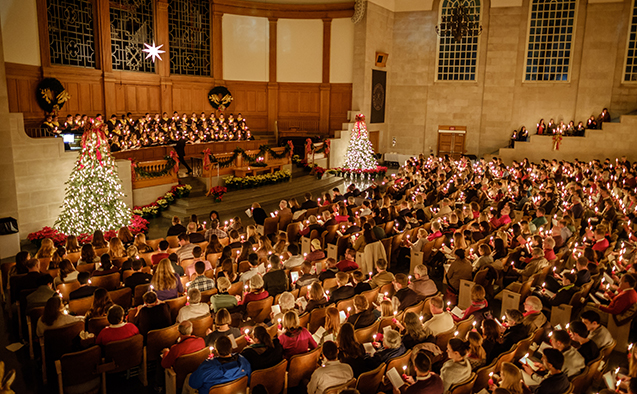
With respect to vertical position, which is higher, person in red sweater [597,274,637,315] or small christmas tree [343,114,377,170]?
small christmas tree [343,114,377,170]

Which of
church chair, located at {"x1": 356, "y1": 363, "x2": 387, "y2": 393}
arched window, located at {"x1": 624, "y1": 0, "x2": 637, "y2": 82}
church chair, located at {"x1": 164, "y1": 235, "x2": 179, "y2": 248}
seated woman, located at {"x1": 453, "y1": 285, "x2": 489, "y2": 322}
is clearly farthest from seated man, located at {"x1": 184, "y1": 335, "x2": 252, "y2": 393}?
arched window, located at {"x1": 624, "y1": 0, "x2": 637, "y2": 82}

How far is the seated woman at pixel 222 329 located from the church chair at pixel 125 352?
0.74m

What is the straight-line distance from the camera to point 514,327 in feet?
16.5

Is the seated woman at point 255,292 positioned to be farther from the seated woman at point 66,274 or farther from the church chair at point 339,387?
the seated woman at point 66,274

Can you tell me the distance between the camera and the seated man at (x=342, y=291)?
6.06 metres

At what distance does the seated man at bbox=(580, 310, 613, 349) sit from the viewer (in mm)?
4941

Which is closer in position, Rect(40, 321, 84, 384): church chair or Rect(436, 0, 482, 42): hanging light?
Rect(40, 321, 84, 384): church chair

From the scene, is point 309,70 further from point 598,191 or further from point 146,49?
point 598,191

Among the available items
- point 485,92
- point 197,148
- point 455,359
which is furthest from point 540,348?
point 485,92

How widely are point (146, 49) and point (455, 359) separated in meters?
16.6

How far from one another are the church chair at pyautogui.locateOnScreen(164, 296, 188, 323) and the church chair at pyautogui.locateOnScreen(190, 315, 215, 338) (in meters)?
0.65

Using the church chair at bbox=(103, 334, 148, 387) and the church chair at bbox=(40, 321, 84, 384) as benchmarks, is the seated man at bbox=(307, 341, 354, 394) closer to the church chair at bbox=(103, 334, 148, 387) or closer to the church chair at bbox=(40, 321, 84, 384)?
the church chair at bbox=(103, 334, 148, 387)

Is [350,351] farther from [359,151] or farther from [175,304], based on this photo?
[359,151]

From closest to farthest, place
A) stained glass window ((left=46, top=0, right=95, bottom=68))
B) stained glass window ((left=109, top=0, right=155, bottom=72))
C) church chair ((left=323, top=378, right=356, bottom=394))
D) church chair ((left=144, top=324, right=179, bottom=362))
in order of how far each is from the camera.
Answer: church chair ((left=323, top=378, right=356, bottom=394))
church chair ((left=144, top=324, right=179, bottom=362))
stained glass window ((left=46, top=0, right=95, bottom=68))
stained glass window ((left=109, top=0, right=155, bottom=72))
